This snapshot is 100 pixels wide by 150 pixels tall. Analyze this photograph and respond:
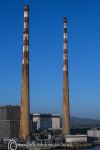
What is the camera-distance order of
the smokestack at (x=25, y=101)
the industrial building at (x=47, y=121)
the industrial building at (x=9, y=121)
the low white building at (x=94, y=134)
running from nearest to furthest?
the smokestack at (x=25, y=101)
the industrial building at (x=9, y=121)
the low white building at (x=94, y=134)
the industrial building at (x=47, y=121)

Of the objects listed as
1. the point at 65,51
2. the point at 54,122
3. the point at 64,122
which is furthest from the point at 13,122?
the point at 54,122

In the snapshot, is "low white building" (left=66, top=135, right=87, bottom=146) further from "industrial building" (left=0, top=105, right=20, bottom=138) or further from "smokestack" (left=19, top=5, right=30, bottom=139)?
"industrial building" (left=0, top=105, right=20, bottom=138)

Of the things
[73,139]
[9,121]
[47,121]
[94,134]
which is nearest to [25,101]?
[9,121]

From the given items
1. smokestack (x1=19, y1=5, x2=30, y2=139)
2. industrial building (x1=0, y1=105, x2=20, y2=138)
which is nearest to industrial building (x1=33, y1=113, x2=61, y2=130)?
industrial building (x1=0, y1=105, x2=20, y2=138)

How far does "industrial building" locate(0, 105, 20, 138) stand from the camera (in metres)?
56.2

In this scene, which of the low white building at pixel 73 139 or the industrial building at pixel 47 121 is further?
the industrial building at pixel 47 121

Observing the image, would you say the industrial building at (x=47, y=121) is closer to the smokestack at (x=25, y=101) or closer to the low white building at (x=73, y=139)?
the low white building at (x=73, y=139)

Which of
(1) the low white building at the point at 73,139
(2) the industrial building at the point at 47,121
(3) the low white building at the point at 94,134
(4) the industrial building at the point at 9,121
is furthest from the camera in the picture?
(2) the industrial building at the point at 47,121

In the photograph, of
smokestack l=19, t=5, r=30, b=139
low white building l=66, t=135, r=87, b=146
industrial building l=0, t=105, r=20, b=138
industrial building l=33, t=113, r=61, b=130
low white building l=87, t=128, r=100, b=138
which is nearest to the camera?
smokestack l=19, t=5, r=30, b=139

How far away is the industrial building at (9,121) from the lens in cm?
5619

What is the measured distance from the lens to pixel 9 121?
5634cm

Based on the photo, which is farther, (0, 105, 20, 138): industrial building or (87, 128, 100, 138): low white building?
(87, 128, 100, 138): low white building

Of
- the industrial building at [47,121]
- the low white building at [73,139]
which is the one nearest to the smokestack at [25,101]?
the low white building at [73,139]

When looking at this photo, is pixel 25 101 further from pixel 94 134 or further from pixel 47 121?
pixel 47 121
